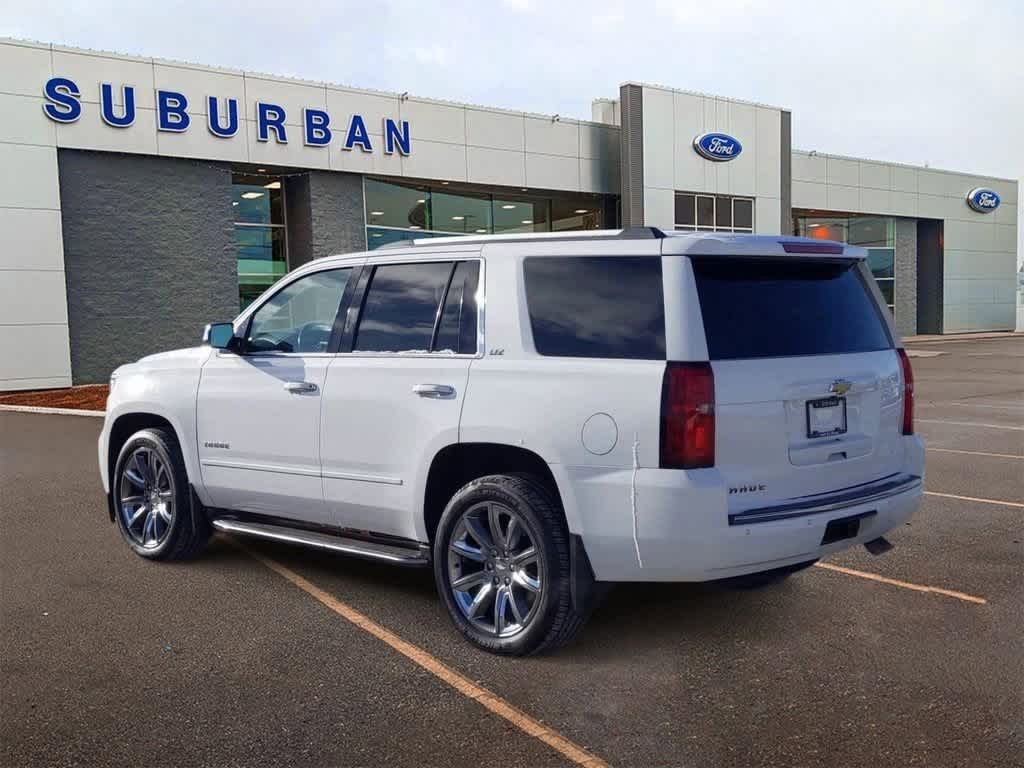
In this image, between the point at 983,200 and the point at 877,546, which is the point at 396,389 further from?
the point at 983,200

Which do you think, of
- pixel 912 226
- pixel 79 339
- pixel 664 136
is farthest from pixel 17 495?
pixel 912 226

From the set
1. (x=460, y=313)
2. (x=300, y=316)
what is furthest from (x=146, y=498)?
(x=460, y=313)

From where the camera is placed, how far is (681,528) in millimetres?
3996

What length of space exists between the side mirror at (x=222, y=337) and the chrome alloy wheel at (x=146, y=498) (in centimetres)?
91

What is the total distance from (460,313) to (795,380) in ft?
5.41

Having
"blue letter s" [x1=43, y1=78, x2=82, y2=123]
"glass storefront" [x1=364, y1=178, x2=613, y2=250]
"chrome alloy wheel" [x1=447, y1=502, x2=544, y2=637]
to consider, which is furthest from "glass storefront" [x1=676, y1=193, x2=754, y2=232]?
"chrome alloy wheel" [x1=447, y1=502, x2=544, y2=637]

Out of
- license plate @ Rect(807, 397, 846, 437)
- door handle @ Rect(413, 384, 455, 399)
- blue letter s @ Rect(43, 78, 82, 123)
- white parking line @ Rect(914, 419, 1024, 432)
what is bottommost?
white parking line @ Rect(914, 419, 1024, 432)

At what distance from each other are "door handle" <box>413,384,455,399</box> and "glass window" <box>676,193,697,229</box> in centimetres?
2670

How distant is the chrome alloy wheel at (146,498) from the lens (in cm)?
632

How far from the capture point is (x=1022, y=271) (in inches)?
2152

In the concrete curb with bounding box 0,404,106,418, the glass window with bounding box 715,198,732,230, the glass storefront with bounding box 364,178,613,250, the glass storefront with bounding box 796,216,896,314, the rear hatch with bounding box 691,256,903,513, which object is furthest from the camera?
the glass storefront with bounding box 796,216,896,314

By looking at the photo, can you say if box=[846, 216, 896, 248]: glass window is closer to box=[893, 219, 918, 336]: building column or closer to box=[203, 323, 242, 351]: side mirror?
box=[893, 219, 918, 336]: building column

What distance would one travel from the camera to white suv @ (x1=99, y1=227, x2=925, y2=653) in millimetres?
4082

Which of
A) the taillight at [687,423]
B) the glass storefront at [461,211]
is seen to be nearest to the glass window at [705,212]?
the glass storefront at [461,211]
